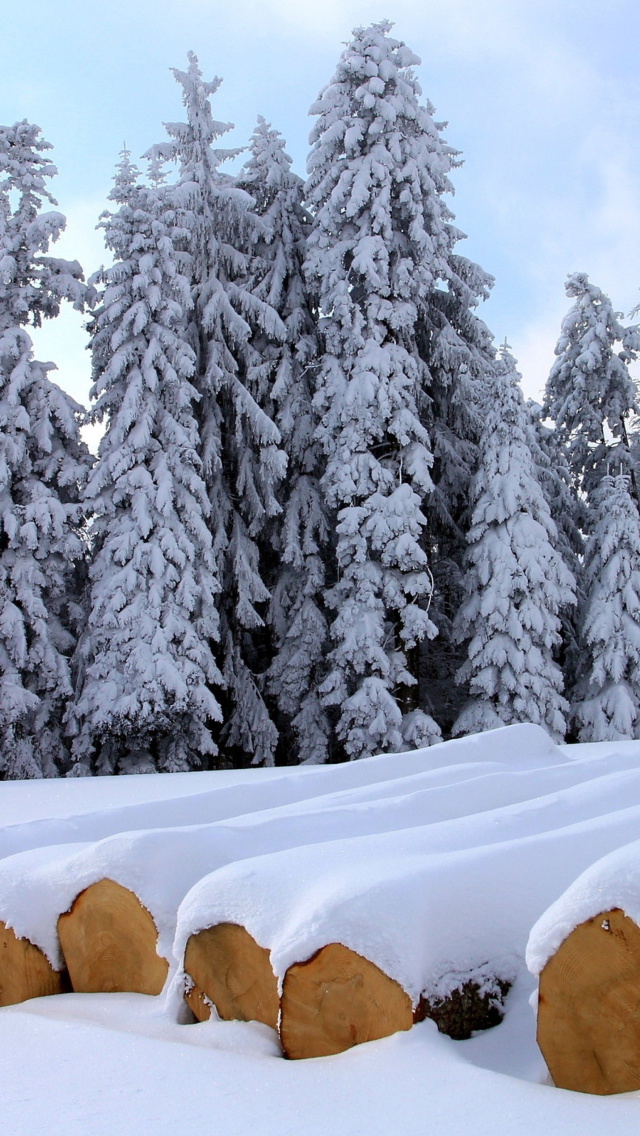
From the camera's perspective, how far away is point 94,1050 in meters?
2.48

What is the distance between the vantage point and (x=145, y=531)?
14703 mm

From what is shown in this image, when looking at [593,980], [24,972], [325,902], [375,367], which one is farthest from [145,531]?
[593,980]

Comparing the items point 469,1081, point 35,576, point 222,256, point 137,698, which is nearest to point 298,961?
point 469,1081

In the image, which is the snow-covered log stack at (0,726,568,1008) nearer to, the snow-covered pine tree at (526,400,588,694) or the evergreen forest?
the evergreen forest

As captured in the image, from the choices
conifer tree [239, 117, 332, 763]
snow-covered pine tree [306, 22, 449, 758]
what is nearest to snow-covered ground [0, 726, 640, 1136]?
snow-covered pine tree [306, 22, 449, 758]

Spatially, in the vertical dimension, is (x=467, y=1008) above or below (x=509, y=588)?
below

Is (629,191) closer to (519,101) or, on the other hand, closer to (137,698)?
(519,101)

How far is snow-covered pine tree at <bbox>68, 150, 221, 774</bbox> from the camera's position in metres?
14.1

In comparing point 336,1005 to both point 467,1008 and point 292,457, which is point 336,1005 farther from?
point 292,457

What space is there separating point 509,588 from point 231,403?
6.39m

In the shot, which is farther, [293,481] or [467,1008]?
[293,481]

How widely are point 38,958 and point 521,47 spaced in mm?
9432

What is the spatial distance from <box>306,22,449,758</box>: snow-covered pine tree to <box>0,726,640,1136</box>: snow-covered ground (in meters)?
11.6

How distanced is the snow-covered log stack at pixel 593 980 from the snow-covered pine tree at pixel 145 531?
12.1 meters
